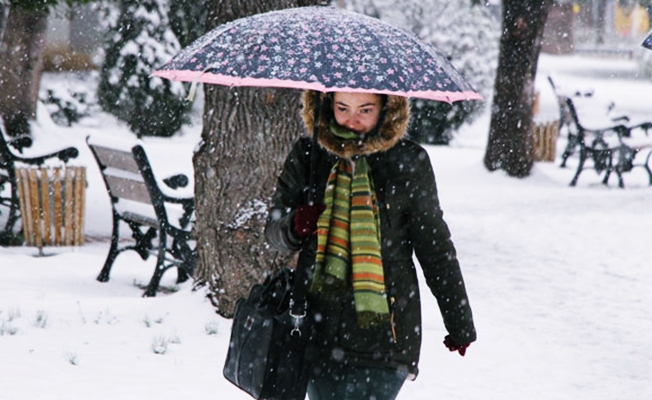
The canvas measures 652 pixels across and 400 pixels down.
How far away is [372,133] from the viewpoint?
3.43 meters

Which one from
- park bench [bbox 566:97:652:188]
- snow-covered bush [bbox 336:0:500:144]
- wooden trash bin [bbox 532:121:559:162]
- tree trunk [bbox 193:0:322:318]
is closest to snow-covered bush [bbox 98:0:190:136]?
snow-covered bush [bbox 336:0:500:144]

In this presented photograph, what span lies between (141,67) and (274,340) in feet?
57.2

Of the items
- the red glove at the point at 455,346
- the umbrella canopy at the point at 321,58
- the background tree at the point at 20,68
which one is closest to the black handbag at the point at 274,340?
the red glove at the point at 455,346

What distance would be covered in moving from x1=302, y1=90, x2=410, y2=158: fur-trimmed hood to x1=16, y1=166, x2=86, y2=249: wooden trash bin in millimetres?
6575

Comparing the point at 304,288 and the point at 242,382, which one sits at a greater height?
the point at 304,288

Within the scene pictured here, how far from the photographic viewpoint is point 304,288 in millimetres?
3338

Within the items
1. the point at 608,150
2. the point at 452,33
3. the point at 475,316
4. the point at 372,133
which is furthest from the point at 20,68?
the point at 372,133

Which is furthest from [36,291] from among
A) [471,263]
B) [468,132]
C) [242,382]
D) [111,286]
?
[468,132]

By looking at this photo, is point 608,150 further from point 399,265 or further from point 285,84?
point 285,84

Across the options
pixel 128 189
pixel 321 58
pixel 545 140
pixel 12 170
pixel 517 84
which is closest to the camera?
pixel 321 58

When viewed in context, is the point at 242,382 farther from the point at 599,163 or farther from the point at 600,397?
the point at 599,163

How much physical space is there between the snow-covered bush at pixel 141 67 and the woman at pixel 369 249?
16771 millimetres

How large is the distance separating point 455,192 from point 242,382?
36.1 ft

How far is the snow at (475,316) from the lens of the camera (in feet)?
18.1
